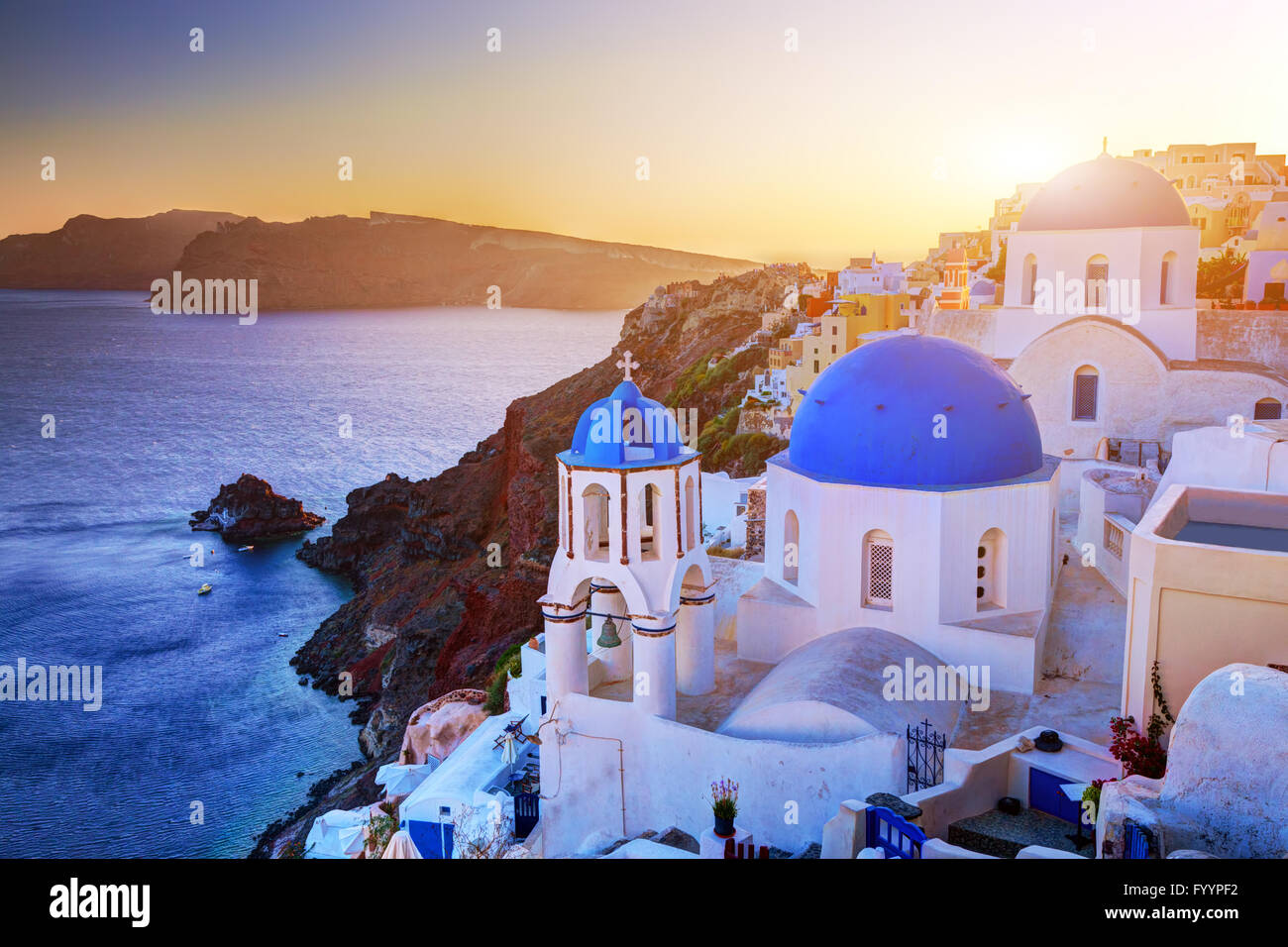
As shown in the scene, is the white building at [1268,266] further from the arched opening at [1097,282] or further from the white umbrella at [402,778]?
the white umbrella at [402,778]

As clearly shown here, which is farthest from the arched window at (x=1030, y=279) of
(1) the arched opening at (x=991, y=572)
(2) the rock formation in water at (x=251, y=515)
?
(2) the rock formation in water at (x=251, y=515)

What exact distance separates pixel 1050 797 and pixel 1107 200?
576 inches

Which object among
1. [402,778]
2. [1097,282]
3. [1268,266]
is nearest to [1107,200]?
[1097,282]

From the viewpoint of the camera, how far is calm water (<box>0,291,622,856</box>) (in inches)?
1160

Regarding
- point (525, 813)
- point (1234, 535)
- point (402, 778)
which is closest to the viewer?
point (1234, 535)

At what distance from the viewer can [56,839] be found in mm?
26688

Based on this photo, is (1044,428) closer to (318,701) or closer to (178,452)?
(318,701)

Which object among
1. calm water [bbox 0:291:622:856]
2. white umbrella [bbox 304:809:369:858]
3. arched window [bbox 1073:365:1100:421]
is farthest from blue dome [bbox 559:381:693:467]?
calm water [bbox 0:291:622:856]

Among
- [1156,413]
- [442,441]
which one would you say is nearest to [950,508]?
[1156,413]

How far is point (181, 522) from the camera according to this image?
5938 centimetres

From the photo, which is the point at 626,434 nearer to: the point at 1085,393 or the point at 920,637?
the point at 920,637

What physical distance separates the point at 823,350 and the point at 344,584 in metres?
25.5

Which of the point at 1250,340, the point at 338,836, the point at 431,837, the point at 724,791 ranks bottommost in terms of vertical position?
the point at 338,836

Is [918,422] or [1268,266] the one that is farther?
[1268,266]
